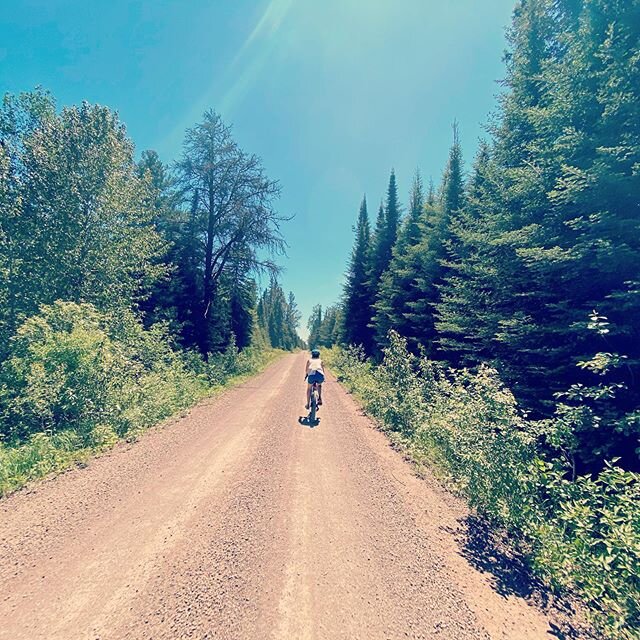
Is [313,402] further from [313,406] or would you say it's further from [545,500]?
[545,500]

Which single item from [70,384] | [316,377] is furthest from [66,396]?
[316,377]

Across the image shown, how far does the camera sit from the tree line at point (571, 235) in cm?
→ 433

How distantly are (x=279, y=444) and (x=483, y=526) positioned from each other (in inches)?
165

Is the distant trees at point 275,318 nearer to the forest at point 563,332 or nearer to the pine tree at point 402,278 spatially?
the pine tree at point 402,278

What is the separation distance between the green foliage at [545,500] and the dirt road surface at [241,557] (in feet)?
1.98

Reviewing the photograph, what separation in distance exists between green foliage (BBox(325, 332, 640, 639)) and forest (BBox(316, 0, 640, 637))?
19 mm

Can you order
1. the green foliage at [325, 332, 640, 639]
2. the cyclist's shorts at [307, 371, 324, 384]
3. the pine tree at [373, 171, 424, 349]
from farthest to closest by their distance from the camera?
the pine tree at [373, 171, 424, 349] → the cyclist's shorts at [307, 371, 324, 384] → the green foliage at [325, 332, 640, 639]

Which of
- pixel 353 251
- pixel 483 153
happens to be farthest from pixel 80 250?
pixel 353 251

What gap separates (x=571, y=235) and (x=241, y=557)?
25.1 ft

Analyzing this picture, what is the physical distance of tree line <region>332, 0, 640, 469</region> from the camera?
Answer: 4328mm

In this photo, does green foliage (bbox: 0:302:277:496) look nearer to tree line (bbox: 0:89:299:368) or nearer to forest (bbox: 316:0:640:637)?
tree line (bbox: 0:89:299:368)

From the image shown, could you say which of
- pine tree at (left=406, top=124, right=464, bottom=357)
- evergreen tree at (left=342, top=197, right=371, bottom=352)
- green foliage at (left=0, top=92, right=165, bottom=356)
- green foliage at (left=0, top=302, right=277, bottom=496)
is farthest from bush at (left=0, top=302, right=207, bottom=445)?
evergreen tree at (left=342, top=197, right=371, bottom=352)

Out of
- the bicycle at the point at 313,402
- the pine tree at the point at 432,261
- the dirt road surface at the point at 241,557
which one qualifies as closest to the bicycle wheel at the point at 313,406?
the bicycle at the point at 313,402

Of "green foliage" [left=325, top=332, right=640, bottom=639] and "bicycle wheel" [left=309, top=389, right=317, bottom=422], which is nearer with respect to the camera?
"green foliage" [left=325, top=332, right=640, bottom=639]
